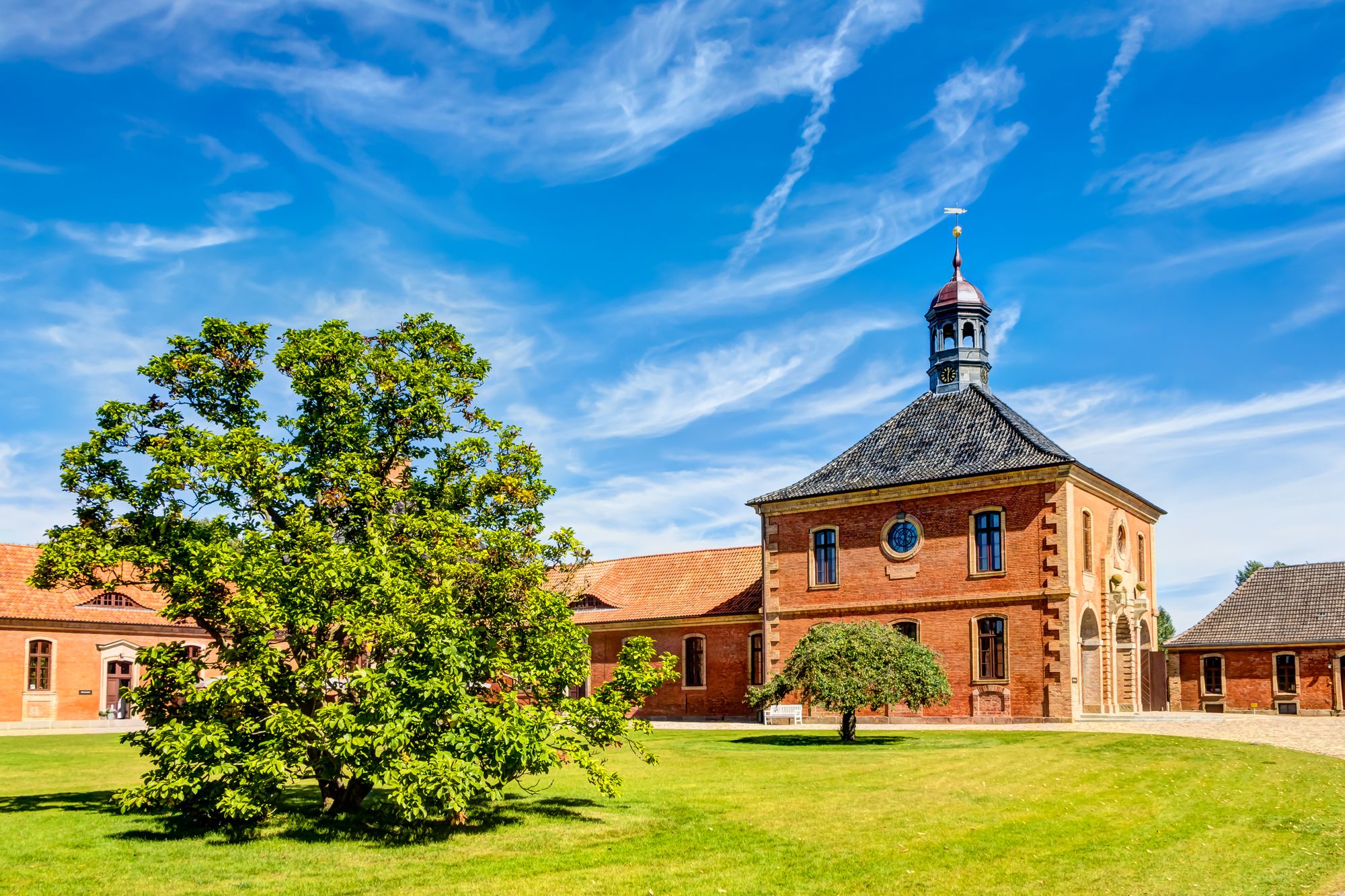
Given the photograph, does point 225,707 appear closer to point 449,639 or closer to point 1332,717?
point 449,639

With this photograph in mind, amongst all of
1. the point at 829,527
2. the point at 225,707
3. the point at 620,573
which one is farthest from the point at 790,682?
the point at 620,573

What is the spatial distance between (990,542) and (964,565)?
969 mm

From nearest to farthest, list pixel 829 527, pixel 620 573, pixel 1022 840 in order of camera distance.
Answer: pixel 1022 840 → pixel 829 527 → pixel 620 573

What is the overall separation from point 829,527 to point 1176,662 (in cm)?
1484

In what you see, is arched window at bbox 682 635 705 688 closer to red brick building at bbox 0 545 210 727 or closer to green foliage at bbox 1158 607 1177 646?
red brick building at bbox 0 545 210 727

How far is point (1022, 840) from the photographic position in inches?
450

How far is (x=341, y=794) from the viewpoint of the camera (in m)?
12.8

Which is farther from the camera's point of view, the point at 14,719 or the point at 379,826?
the point at 14,719

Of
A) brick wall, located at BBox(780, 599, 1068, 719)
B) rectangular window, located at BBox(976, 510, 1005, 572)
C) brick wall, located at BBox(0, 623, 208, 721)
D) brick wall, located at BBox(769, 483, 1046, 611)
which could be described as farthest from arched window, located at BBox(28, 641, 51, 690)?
rectangular window, located at BBox(976, 510, 1005, 572)

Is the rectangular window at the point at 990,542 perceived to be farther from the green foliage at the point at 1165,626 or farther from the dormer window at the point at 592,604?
the green foliage at the point at 1165,626

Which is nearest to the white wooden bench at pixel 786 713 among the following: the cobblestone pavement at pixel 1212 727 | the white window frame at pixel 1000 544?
the cobblestone pavement at pixel 1212 727

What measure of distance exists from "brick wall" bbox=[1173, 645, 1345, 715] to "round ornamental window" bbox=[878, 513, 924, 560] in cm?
1357

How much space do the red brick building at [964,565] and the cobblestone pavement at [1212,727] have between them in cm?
144

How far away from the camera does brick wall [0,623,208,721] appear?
40156 millimetres
